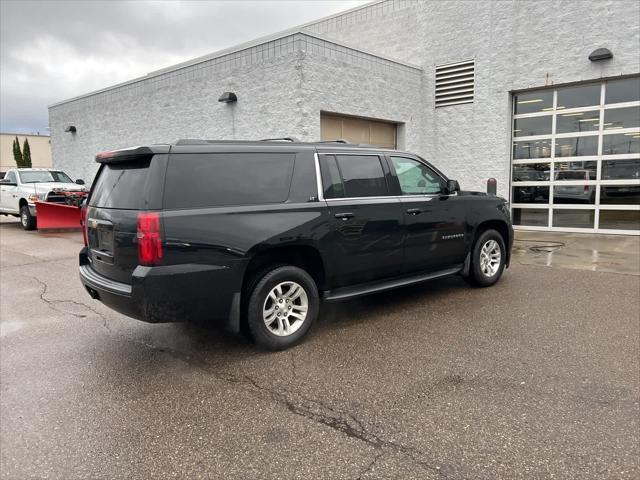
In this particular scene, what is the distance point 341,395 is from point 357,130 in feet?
32.4

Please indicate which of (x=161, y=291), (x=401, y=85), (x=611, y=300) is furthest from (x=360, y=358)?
(x=401, y=85)

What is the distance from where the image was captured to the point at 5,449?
2.90 m

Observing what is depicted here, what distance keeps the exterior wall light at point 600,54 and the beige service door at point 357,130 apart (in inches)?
194

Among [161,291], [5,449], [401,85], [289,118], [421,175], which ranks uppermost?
[401,85]

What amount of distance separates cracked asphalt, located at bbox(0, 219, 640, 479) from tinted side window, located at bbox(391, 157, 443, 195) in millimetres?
1365

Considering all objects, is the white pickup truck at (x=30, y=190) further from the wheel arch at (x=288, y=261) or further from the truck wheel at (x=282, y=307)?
the truck wheel at (x=282, y=307)

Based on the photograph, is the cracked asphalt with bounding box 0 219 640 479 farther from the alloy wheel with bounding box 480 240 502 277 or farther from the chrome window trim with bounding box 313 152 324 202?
the chrome window trim with bounding box 313 152 324 202

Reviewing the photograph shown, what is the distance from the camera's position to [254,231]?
13.4 feet

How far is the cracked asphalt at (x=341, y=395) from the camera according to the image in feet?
8.86

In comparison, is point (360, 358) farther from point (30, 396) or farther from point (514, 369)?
point (30, 396)

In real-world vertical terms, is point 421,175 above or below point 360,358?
above

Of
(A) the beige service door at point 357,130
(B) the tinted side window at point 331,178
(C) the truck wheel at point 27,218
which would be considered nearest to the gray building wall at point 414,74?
(A) the beige service door at point 357,130

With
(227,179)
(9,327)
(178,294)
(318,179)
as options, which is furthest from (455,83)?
(9,327)

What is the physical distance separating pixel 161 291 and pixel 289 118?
8.24 m
